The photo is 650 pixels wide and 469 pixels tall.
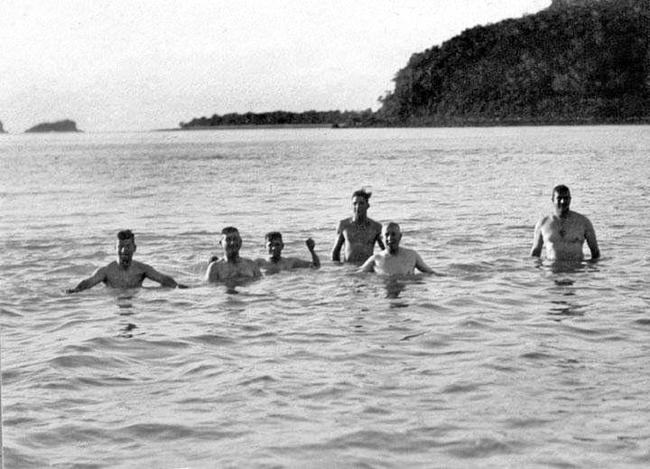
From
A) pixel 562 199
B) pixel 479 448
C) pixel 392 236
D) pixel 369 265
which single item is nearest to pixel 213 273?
pixel 369 265

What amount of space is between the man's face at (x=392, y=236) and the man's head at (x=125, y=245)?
115 inches

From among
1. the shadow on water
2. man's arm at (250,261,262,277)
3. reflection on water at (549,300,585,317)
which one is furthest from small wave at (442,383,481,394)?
man's arm at (250,261,262,277)

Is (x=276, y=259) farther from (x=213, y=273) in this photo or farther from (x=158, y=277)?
(x=158, y=277)

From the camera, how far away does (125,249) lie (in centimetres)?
1130

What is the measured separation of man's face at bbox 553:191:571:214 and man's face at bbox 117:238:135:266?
5414 millimetres

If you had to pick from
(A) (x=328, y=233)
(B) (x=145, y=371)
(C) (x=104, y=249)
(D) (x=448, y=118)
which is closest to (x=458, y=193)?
(A) (x=328, y=233)

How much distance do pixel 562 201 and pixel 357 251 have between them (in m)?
2.76

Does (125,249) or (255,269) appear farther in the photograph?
(255,269)

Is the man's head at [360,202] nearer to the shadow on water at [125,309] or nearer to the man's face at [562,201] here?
the man's face at [562,201]

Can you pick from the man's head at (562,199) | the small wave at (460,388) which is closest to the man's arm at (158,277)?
the man's head at (562,199)

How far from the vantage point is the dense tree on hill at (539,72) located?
5492 inches

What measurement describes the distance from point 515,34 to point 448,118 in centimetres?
1746

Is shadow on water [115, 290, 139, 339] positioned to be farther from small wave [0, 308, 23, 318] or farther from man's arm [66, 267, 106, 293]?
small wave [0, 308, 23, 318]

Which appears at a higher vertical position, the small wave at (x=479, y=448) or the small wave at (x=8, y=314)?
the small wave at (x=479, y=448)
